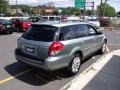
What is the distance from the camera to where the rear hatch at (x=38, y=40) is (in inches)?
249

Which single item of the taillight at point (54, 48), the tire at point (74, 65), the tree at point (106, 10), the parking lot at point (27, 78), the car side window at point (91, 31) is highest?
the tree at point (106, 10)

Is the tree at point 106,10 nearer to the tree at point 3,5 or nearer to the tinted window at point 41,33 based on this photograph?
the tree at point 3,5

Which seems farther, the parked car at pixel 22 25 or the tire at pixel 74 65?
the parked car at pixel 22 25

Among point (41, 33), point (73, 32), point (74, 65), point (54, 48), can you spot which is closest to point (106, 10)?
point (73, 32)

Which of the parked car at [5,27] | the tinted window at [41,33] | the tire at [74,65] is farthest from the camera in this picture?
the parked car at [5,27]

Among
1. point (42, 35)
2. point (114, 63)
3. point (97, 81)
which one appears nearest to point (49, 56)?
point (42, 35)

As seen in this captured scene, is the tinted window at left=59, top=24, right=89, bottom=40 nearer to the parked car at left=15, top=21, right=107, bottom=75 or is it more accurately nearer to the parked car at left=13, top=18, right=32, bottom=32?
the parked car at left=15, top=21, right=107, bottom=75

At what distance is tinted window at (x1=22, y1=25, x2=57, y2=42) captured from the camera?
256 inches

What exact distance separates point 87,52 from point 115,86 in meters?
A: 2.11

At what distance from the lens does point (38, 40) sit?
6570 millimetres

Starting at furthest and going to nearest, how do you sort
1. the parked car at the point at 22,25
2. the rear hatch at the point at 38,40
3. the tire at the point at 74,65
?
the parked car at the point at 22,25, the tire at the point at 74,65, the rear hatch at the point at 38,40

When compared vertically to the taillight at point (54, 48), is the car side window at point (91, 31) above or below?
above

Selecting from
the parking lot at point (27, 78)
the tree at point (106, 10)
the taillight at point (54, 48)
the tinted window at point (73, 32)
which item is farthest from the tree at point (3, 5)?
the taillight at point (54, 48)

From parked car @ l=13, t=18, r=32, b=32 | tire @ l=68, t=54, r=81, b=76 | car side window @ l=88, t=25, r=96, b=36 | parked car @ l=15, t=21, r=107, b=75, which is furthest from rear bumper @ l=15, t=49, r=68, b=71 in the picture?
parked car @ l=13, t=18, r=32, b=32
